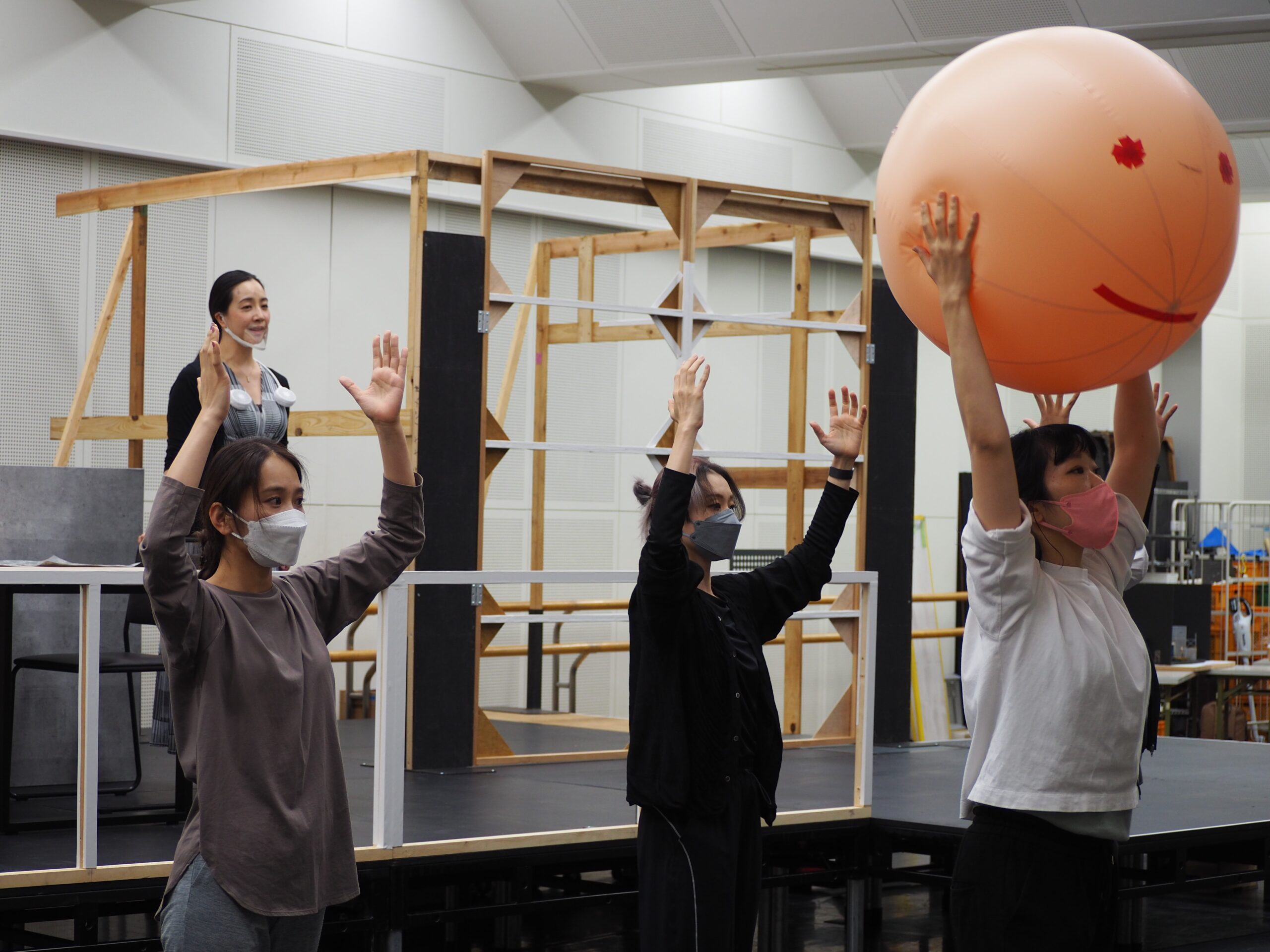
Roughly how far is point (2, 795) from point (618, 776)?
2.30 m

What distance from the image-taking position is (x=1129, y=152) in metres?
2.42

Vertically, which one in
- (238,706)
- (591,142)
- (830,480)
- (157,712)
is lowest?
(157,712)

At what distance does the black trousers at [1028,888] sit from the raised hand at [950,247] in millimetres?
834

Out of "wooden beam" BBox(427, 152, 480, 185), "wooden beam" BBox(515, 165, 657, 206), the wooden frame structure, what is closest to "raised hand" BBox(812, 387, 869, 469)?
the wooden frame structure

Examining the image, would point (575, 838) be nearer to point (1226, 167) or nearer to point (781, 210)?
point (1226, 167)

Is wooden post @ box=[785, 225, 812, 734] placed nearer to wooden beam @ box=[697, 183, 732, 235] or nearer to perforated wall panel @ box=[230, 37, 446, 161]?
wooden beam @ box=[697, 183, 732, 235]

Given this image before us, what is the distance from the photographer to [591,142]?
399 inches

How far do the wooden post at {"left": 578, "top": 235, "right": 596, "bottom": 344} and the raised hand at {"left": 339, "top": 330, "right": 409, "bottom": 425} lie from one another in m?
4.88

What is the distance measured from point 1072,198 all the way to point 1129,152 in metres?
0.13

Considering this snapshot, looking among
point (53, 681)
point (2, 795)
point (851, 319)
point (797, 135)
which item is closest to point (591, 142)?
point (797, 135)

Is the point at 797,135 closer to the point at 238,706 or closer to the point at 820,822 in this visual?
the point at 820,822

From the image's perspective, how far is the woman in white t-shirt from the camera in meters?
2.41

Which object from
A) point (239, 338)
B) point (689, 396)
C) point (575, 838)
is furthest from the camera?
point (239, 338)

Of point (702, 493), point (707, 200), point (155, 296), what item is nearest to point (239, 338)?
point (702, 493)
